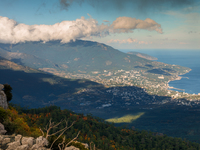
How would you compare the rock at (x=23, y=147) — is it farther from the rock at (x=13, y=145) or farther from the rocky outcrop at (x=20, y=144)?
the rock at (x=13, y=145)

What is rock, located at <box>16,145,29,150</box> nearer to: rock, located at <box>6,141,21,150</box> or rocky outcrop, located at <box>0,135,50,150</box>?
rocky outcrop, located at <box>0,135,50,150</box>

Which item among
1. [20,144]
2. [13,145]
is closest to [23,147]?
[20,144]

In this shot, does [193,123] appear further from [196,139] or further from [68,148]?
[68,148]

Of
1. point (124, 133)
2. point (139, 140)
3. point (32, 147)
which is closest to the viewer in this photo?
point (32, 147)

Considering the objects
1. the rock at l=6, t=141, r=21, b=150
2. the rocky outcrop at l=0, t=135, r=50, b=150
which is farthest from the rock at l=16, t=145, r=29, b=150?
the rock at l=6, t=141, r=21, b=150

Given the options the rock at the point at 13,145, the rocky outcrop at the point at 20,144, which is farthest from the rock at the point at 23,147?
the rock at the point at 13,145

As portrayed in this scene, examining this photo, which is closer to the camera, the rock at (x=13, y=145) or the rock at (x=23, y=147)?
the rock at (x=23, y=147)

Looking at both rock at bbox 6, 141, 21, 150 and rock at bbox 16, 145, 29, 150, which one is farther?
rock at bbox 6, 141, 21, 150

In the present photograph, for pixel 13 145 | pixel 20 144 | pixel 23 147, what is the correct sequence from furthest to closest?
1. pixel 20 144
2. pixel 13 145
3. pixel 23 147

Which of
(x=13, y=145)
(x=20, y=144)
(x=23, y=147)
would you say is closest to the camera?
(x=23, y=147)

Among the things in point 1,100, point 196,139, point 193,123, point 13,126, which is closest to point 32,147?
point 13,126

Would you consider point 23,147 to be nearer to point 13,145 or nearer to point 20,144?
point 20,144
